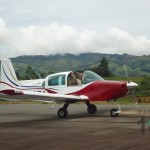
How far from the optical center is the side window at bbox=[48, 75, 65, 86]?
68.5 feet

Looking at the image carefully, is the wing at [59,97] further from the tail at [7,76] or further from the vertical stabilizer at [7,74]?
the vertical stabilizer at [7,74]

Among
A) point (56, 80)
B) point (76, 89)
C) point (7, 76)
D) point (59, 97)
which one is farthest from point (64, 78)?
point (7, 76)

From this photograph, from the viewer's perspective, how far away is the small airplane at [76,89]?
19312mm

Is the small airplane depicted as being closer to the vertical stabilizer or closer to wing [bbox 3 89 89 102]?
wing [bbox 3 89 89 102]

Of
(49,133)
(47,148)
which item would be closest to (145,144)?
(47,148)

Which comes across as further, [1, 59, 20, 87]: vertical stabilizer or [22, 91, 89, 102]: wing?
[1, 59, 20, 87]: vertical stabilizer

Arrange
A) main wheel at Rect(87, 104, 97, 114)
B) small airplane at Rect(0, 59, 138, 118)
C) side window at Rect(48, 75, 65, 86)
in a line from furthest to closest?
main wheel at Rect(87, 104, 97, 114)
side window at Rect(48, 75, 65, 86)
small airplane at Rect(0, 59, 138, 118)

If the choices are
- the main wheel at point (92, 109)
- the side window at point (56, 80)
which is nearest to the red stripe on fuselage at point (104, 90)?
the side window at point (56, 80)

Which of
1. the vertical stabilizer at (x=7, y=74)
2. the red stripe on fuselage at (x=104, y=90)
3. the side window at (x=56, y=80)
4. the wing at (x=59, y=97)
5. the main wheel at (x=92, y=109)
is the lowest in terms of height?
the main wheel at (x=92, y=109)

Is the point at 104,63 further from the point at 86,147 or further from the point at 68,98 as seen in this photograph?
the point at 86,147

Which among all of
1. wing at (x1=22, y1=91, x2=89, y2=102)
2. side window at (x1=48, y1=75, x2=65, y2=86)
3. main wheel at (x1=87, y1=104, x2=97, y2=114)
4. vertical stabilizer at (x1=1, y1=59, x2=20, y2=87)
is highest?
vertical stabilizer at (x1=1, y1=59, x2=20, y2=87)

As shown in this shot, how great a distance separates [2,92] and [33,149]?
30.4 ft

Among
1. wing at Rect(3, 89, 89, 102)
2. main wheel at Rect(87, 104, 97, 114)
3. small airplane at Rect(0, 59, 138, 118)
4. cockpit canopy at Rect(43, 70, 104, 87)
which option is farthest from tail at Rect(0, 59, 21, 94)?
main wheel at Rect(87, 104, 97, 114)

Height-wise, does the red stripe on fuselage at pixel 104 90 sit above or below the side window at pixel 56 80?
below
